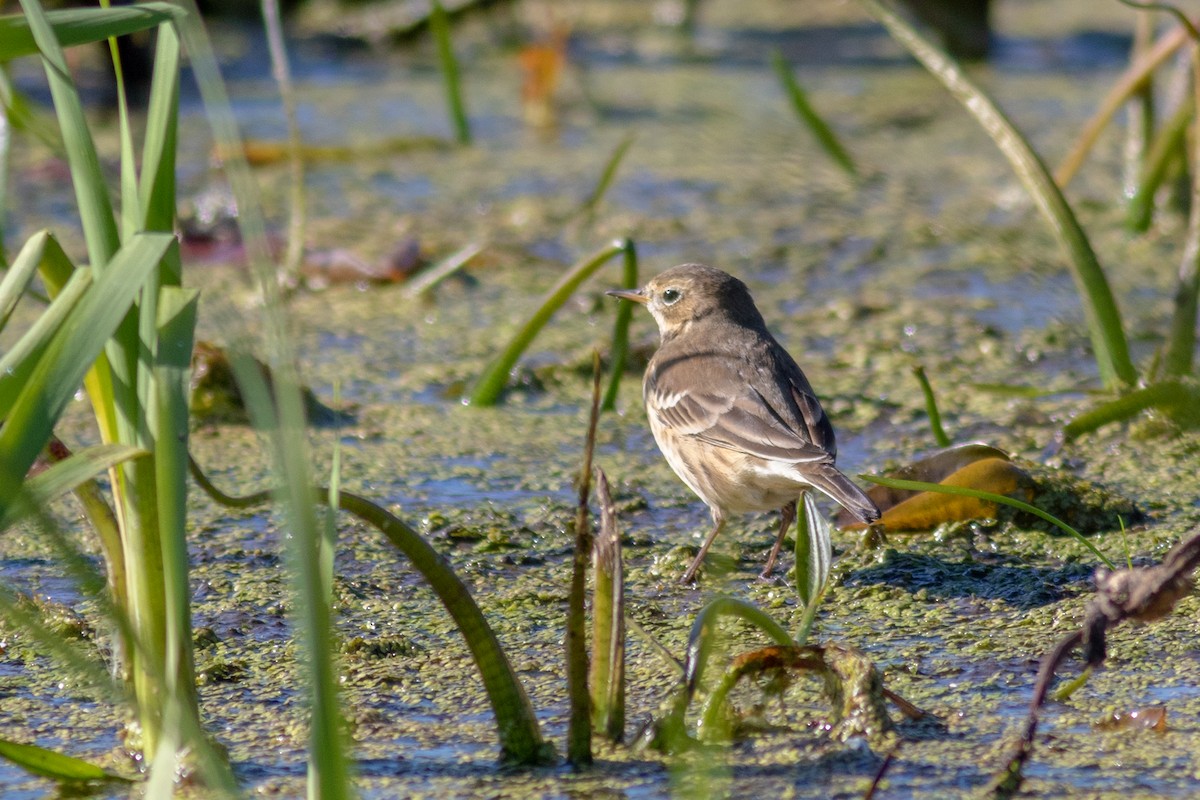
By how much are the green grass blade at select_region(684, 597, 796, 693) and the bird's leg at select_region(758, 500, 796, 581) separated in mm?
1214

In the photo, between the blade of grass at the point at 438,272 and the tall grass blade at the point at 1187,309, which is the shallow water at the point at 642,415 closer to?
the blade of grass at the point at 438,272

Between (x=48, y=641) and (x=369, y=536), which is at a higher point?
(x=48, y=641)

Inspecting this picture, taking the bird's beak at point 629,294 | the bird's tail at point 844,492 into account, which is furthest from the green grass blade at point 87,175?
the bird's beak at point 629,294

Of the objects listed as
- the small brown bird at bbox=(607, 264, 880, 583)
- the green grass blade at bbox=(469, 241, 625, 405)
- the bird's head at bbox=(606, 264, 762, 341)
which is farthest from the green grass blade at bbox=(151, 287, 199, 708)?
the bird's head at bbox=(606, 264, 762, 341)

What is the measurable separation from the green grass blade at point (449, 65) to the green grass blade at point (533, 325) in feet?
6.88

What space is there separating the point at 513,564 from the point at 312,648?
1.97 metres

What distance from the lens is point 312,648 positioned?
77.3 inches

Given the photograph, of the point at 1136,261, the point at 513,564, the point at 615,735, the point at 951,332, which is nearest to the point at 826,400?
the point at 951,332

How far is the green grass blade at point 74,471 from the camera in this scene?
2.27 meters

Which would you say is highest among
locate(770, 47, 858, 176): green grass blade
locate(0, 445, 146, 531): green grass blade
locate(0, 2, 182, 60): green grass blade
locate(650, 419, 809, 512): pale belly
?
locate(0, 2, 182, 60): green grass blade

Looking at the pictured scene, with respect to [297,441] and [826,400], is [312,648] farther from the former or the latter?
[826,400]

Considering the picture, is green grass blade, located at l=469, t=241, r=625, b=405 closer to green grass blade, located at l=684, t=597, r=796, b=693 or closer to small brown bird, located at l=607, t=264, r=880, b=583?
small brown bird, located at l=607, t=264, r=880, b=583

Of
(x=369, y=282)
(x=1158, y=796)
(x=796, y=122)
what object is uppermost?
(x=796, y=122)

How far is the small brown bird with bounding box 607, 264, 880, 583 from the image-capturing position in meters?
3.85
